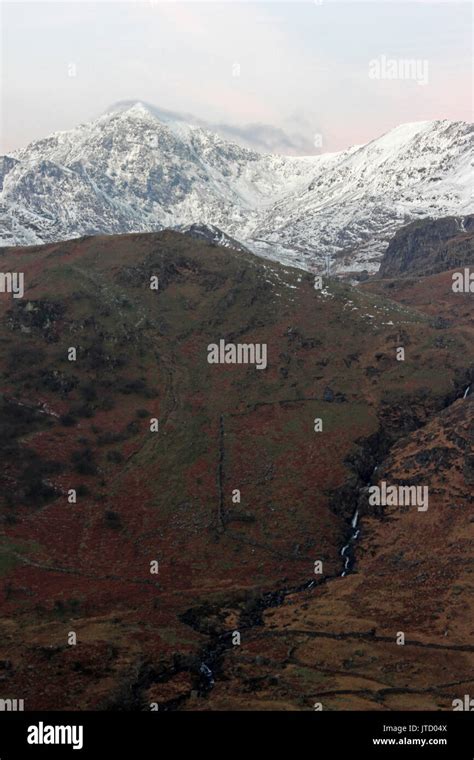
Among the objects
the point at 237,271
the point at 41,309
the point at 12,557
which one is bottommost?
the point at 12,557

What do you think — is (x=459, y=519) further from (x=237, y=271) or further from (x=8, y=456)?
(x=237, y=271)

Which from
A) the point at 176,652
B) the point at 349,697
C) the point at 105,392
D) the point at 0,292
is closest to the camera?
the point at 349,697
